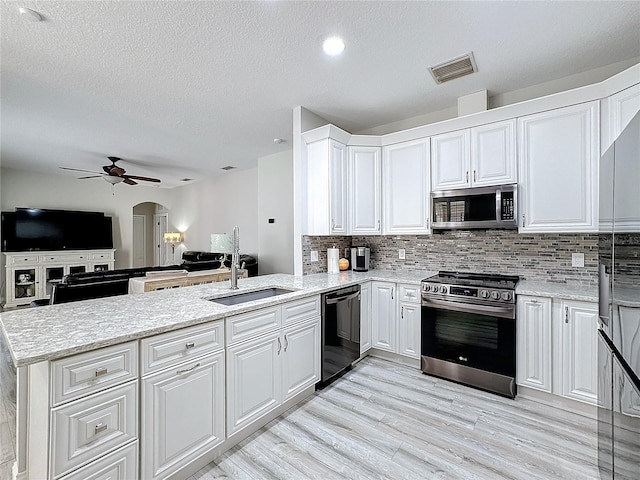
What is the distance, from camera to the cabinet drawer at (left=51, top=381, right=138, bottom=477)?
122 centimetres

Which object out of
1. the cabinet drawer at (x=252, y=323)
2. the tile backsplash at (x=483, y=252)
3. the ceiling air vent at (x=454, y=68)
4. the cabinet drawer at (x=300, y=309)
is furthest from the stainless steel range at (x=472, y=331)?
the ceiling air vent at (x=454, y=68)

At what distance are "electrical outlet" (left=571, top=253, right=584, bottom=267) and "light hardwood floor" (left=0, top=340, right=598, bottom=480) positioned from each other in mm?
1258

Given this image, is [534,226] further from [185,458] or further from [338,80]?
[185,458]

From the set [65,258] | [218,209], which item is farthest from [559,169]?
[65,258]

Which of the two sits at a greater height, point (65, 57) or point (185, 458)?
point (65, 57)

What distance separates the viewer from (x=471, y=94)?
10.2 feet

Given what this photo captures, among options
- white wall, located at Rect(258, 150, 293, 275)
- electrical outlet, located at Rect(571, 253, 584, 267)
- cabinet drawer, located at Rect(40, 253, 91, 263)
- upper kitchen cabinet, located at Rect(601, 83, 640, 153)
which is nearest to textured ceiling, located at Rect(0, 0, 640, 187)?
upper kitchen cabinet, located at Rect(601, 83, 640, 153)

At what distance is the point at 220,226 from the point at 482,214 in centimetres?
621

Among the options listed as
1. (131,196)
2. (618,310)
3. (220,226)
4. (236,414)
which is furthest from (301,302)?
(131,196)

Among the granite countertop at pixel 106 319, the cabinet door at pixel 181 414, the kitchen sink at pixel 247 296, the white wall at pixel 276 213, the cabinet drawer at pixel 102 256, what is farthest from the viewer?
the cabinet drawer at pixel 102 256

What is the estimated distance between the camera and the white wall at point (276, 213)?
17.9 ft

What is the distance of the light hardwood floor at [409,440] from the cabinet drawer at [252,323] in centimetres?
73

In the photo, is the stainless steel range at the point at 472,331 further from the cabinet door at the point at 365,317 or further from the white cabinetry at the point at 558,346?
the cabinet door at the point at 365,317

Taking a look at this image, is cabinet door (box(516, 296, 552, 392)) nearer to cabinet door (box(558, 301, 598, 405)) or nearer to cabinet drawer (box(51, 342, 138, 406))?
cabinet door (box(558, 301, 598, 405))
